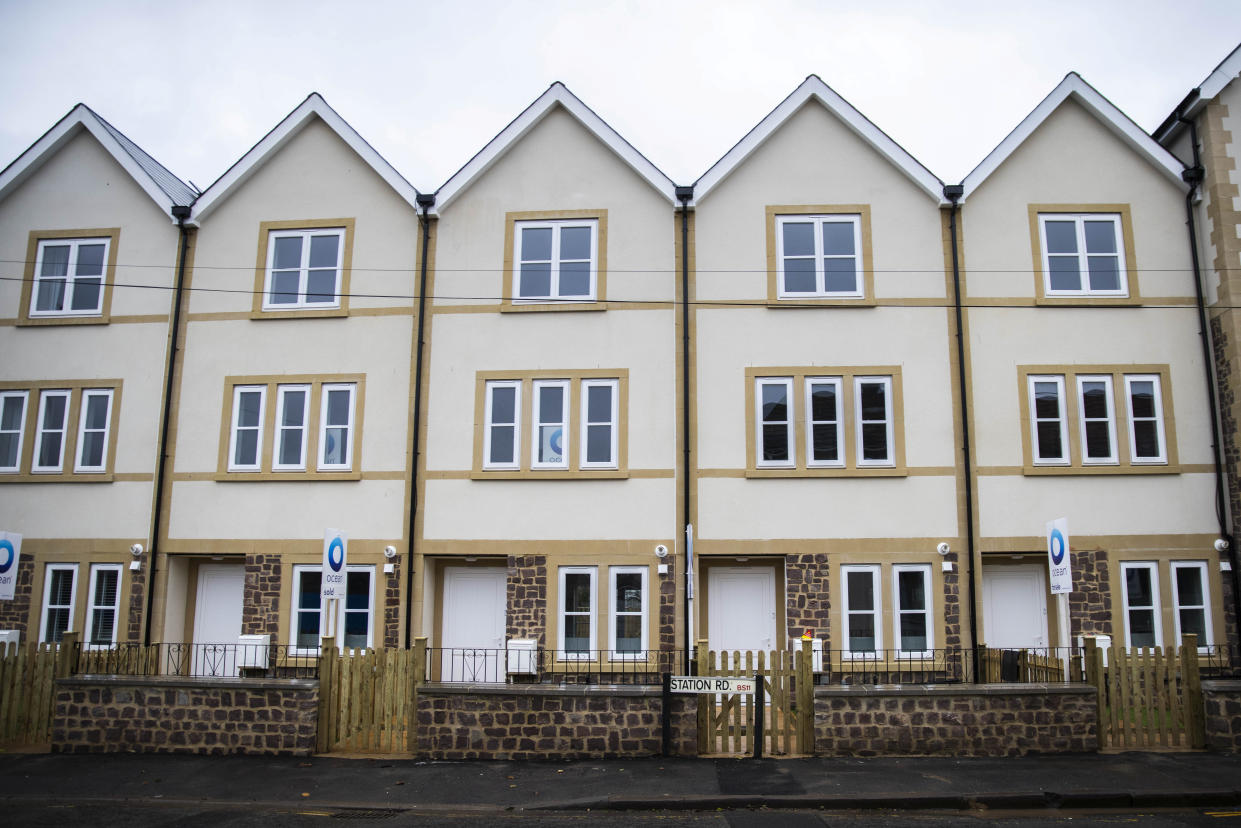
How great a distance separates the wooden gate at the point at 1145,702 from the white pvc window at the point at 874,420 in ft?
16.4

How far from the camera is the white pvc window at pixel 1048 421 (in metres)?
16.7

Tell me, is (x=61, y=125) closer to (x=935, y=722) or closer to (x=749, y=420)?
(x=749, y=420)

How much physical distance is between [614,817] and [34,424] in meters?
14.1

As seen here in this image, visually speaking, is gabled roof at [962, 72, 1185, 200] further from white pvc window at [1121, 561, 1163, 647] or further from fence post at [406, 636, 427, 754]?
fence post at [406, 636, 427, 754]

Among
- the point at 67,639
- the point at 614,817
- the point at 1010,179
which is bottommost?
the point at 614,817

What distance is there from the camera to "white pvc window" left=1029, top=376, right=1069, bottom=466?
54.8ft

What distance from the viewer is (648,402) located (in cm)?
1706

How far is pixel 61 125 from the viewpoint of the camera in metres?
18.9

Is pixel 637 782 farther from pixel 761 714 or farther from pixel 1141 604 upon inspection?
pixel 1141 604

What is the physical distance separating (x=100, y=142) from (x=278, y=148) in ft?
11.6

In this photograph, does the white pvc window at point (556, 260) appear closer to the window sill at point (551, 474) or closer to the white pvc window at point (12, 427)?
the window sill at point (551, 474)

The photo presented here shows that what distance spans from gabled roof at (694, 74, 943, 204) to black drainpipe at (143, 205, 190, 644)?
31.7 ft

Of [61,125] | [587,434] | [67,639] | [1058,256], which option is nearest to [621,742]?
[587,434]

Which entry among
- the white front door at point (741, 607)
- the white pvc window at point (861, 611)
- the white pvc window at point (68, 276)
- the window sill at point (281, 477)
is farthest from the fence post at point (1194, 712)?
the white pvc window at point (68, 276)
